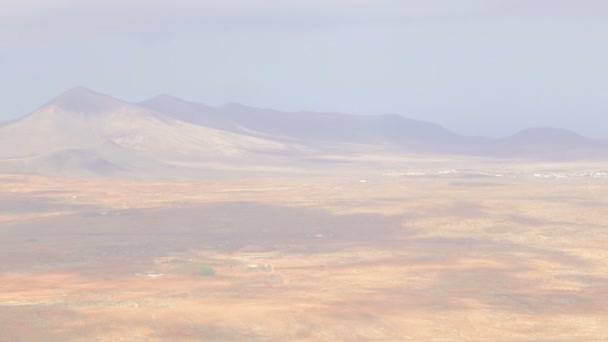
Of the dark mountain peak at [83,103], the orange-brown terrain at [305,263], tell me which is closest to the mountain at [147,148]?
the dark mountain peak at [83,103]

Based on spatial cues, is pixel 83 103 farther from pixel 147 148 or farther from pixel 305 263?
pixel 305 263

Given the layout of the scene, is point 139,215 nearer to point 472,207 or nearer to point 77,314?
point 472,207

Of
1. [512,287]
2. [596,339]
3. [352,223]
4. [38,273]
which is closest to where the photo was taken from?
[596,339]

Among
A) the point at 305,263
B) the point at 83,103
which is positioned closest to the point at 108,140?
the point at 83,103

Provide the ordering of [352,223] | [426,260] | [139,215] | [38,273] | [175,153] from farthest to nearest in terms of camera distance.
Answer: [175,153] → [139,215] → [352,223] → [426,260] → [38,273]

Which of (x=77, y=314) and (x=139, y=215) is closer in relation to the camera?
(x=77, y=314)

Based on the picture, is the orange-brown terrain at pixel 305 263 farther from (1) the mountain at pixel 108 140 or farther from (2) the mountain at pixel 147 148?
(1) the mountain at pixel 108 140

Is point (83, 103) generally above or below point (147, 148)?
above

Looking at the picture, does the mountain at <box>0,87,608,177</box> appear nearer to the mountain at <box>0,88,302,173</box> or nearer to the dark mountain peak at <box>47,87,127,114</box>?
the mountain at <box>0,88,302,173</box>

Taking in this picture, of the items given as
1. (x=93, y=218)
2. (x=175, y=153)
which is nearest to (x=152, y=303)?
(x=93, y=218)
